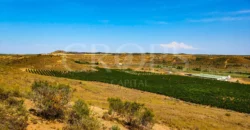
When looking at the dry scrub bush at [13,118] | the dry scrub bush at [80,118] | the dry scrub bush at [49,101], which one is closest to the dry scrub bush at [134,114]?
the dry scrub bush at [80,118]

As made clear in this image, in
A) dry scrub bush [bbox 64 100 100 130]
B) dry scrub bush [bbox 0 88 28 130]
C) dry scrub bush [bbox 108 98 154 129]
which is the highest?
dry scrub bush [bbox 0 88 28 130]

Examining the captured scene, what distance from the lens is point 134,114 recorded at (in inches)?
575

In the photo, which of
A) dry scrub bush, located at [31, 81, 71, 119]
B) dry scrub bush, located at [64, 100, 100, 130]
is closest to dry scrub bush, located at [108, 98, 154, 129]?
dry scrub bush, located at [64, 100, 100, 130]

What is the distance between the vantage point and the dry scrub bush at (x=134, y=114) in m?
14.2

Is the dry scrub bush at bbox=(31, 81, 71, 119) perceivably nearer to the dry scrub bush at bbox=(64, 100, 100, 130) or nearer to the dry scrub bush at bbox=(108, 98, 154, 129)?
the dry scrub bush at bbox=(64, 100, 100, 130)

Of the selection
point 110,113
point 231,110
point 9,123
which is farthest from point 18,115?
point 231,110

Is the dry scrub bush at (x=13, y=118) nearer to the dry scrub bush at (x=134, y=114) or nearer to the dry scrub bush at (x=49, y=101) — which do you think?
the dry scrub bush at (x=49, y=101)

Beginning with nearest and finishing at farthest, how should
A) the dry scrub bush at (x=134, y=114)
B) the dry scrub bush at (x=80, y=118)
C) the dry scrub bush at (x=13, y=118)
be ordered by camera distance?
the dry scrub bush at (x=13, y=118), the dry scrub bush at (x=80, y=118), the dry scrub bush at (x=134, y=114)

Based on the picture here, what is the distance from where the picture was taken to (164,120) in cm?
1886

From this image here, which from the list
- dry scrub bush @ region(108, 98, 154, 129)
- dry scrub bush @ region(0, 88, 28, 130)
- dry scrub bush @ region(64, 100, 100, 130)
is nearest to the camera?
dry scrub bush @ region(0, 88, 28, 130)

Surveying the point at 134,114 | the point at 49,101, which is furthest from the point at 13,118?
the point at 134,114

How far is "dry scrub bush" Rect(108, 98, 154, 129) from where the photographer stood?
14183 mm

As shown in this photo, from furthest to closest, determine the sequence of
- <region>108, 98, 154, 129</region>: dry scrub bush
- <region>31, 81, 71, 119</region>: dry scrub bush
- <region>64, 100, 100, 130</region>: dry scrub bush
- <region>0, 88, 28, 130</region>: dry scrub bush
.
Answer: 1. <region>108, 98, 154, 129</region>: dry scrub bush
2. <region>31, 81, 71, 119</region>: dry scrub bush
3. <region>64, 100, 100, 130</region>: dry scrub bush
4. <region>0, 88, 28, 130</region>: dry scrub bush

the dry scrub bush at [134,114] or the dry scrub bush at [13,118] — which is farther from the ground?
the dry scrub bush at [13,118]
